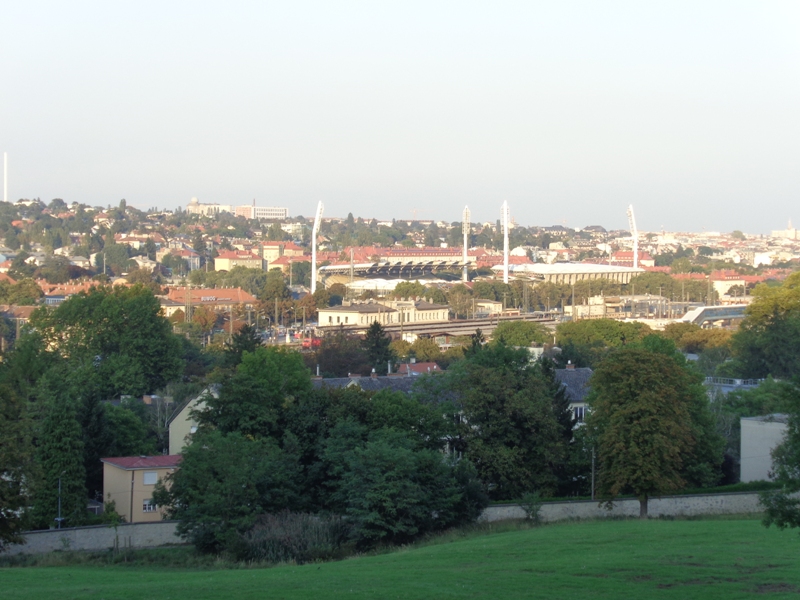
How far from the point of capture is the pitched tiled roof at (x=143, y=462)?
65.6 ft

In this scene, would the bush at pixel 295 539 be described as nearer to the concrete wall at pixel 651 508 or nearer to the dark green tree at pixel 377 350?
the concrete wall at pixel 651 508

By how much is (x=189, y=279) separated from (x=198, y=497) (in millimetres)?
79986

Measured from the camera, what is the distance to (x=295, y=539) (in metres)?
15.5

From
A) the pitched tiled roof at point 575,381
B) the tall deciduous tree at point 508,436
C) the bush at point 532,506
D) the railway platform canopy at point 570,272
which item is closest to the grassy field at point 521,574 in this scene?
the bush at point 532,506

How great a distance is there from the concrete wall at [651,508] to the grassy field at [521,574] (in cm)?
324

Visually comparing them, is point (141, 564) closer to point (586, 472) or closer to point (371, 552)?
point (371, 552)

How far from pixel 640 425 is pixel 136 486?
30.3ft

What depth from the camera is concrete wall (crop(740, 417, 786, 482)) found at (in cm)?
2112

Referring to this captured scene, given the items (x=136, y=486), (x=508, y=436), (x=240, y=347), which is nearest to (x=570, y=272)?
(x=240, y=347)

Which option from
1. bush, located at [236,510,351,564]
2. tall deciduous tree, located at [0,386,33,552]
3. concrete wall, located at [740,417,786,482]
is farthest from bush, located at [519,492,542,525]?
tall deciduous tree, located at [0,386,33,552]

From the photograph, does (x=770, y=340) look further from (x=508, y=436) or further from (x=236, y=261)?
(x=236, y=261)

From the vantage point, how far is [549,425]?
1934cm

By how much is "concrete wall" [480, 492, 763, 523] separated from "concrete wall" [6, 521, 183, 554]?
531cm

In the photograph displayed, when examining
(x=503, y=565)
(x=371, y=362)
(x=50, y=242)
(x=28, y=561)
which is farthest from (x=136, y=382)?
(x=50, y=242)
